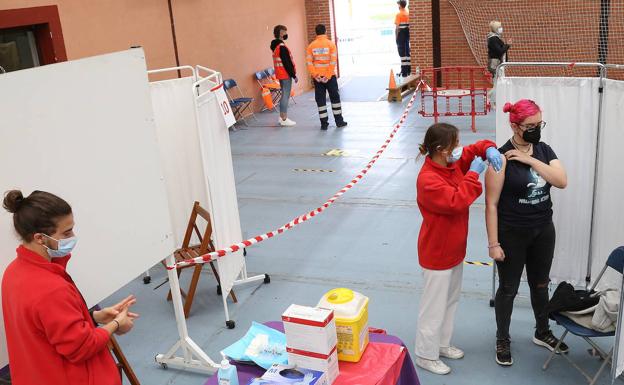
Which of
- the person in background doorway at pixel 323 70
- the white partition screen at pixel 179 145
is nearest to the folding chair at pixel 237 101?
the person in background doorway at pixel 323 70

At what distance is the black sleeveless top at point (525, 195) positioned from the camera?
3854 mm

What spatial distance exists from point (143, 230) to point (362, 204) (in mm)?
4247

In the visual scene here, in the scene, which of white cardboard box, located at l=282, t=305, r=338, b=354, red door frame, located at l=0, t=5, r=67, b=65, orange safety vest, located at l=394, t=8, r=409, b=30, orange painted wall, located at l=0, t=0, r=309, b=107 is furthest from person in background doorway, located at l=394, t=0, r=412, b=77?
white cardboard box, located at l=282, t=305, r=338, b=354

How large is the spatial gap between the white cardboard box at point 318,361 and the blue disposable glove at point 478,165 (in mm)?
Answer: 1535

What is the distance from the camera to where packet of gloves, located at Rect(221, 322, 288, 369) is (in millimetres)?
3014

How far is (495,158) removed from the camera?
150 inches

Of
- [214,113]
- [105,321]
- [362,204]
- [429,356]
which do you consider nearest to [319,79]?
Result: [362,204]

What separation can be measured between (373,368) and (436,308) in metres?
1.25

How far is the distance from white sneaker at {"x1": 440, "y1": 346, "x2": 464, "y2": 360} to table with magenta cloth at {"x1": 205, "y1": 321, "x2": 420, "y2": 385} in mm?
1223

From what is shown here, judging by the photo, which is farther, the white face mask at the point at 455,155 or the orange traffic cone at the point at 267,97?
the orange traffic cone at the point at 267,97

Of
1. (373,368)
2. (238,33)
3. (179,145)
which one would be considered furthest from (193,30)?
(373,368)

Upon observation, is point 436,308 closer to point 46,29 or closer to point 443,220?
point 443,220

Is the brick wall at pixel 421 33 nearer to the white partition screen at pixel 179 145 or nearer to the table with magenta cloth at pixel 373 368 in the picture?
the white partition screen at pixel 179 145

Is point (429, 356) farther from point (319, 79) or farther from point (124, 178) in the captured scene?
point (319, 79)
